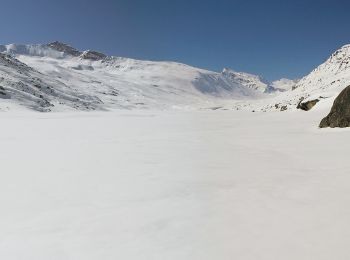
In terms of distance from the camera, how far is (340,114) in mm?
12430

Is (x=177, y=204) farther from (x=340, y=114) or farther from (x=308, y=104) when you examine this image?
(x=308, y=104)

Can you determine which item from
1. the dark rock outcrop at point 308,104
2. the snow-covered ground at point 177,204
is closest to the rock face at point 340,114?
the snow-covered ground at point 177,204

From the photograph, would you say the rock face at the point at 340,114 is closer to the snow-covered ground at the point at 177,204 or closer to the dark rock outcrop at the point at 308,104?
the snow-covered ground at the point at 177,204

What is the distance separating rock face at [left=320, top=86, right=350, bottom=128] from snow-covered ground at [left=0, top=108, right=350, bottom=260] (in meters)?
3.59

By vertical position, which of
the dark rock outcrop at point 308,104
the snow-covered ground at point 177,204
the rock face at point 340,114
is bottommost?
the snow-covered ground at point 177,204

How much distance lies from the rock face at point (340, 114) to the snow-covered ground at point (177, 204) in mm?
3594

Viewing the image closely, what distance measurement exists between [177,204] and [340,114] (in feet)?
30.3

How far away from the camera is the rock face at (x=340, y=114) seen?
39.9ft

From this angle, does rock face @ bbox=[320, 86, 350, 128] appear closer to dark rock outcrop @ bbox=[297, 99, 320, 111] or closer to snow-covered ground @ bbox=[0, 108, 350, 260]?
snow-covered ground @ bbox=[0, 108, 350, 260]

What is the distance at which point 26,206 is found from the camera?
5055 millimetres

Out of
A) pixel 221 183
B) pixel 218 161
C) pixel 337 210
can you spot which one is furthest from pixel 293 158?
pixel 337 210

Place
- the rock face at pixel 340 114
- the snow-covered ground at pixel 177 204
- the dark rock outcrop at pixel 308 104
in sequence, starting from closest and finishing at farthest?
1. the snow-covered ground at pixel 177 204
2. the rock face at pixel 340 114
3. the dark rock outcrop at pixel 308 104

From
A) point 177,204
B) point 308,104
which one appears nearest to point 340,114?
point 177,204

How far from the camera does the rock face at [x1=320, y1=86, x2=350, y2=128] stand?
12.2m
